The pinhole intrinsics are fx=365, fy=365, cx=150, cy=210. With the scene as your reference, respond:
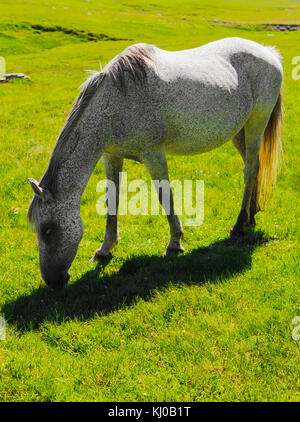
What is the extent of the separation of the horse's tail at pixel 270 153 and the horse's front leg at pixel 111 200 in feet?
9.05

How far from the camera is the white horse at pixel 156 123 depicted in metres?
4.60

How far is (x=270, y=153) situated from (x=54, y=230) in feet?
14.3

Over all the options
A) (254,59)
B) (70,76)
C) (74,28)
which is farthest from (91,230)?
(74,28)

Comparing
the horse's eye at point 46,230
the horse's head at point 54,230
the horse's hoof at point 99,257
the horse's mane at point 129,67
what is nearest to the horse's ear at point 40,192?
the horse's head at point 54,230

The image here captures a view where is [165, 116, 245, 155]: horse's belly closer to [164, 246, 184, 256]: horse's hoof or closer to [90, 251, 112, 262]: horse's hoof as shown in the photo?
[164, 246, 184, 256]: horse's hoof

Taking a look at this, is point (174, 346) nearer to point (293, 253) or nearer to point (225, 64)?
point (293, 253)

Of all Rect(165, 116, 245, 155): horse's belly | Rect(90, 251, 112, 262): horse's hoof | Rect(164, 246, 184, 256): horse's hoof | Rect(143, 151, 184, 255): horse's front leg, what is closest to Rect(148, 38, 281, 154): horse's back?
Rect(165, 116, 245, 155): horse's belly

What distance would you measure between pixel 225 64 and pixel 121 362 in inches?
185

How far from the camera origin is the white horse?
4.60m

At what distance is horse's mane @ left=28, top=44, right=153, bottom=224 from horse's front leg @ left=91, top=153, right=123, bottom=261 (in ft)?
3.97

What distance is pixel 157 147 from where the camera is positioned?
5.30 metres

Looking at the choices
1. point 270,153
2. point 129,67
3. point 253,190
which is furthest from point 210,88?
point 253,190

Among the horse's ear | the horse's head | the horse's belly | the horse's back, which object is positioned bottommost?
the horse's head

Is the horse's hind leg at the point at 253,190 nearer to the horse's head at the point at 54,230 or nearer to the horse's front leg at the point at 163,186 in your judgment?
the horse's front leg at the point at 163,186
